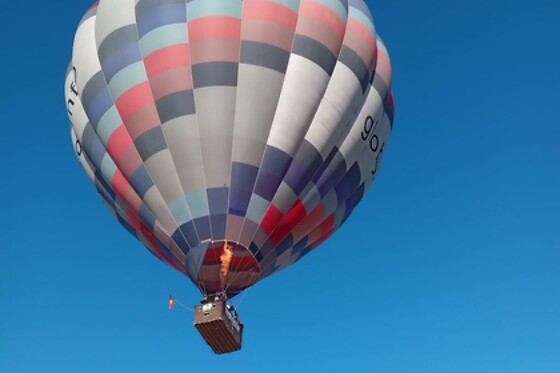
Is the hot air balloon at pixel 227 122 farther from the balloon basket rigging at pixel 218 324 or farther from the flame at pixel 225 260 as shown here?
the balloon basket rigging at pixel 218 324

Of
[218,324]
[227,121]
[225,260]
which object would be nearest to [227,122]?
[227,121]

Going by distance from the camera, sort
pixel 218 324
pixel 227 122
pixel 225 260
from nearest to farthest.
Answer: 1. pixel 218 324
2. pixel 225 260
3. pixel 227 122

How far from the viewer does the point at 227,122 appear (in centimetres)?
1342

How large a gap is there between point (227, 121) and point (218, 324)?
11.1ft

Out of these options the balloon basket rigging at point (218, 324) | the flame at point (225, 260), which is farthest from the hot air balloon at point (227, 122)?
the balloon basket rigging at point (218, 324)

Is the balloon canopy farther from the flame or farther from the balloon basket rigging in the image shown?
the balloon basket rigging

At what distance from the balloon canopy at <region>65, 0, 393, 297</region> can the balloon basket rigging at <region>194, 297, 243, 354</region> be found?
0.51m

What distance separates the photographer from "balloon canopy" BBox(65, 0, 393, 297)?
1336 centimetres

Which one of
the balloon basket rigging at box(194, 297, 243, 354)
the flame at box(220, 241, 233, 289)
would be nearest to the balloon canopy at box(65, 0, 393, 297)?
the flame at box(220, 241, 233, 289)

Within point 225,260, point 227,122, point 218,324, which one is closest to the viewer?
point 218,324

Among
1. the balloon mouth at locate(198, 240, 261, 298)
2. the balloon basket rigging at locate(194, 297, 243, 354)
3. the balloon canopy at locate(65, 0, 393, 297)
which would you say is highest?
the balloon canopy at locate(65, 0, 393, 297)

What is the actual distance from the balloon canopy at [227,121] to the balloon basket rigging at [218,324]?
19.9 inches

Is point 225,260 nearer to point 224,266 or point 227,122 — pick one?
point 224,266

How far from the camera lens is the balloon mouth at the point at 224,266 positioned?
13.2 metres
